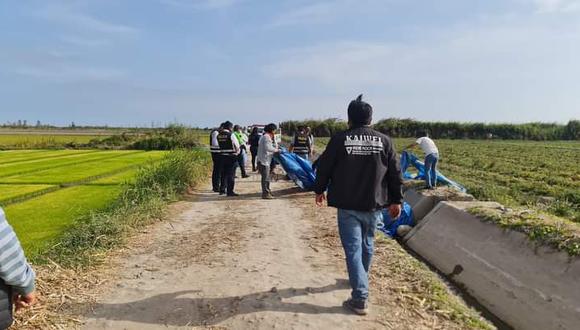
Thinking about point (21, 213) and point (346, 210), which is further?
point (21, 213)

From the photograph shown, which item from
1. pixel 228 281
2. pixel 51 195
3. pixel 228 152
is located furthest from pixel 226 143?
pixel 228 281

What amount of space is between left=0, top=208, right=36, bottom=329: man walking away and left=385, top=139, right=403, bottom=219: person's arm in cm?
316

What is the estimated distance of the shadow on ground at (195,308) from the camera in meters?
4.74

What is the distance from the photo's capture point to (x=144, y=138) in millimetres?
43344

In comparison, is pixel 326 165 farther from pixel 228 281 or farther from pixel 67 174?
pixel 67 174

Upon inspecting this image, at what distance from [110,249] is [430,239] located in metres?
5.12

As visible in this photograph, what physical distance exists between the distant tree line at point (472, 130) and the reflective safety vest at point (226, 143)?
53.7 m

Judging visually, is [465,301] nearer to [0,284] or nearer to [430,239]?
[430,239]

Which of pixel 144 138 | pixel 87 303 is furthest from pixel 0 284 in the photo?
pixel 144 138

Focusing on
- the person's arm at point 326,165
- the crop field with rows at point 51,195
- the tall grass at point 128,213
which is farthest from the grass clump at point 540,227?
the crop field with rows at point 51,195

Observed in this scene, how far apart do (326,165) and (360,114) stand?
58cm

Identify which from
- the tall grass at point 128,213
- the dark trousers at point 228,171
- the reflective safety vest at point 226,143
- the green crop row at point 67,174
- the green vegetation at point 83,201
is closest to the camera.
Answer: the tall grass at point 128,213

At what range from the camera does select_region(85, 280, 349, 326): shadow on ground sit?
15.5 feet

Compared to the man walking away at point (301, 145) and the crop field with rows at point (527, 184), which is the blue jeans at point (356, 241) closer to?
the crop field with rows at point (527, 184)
